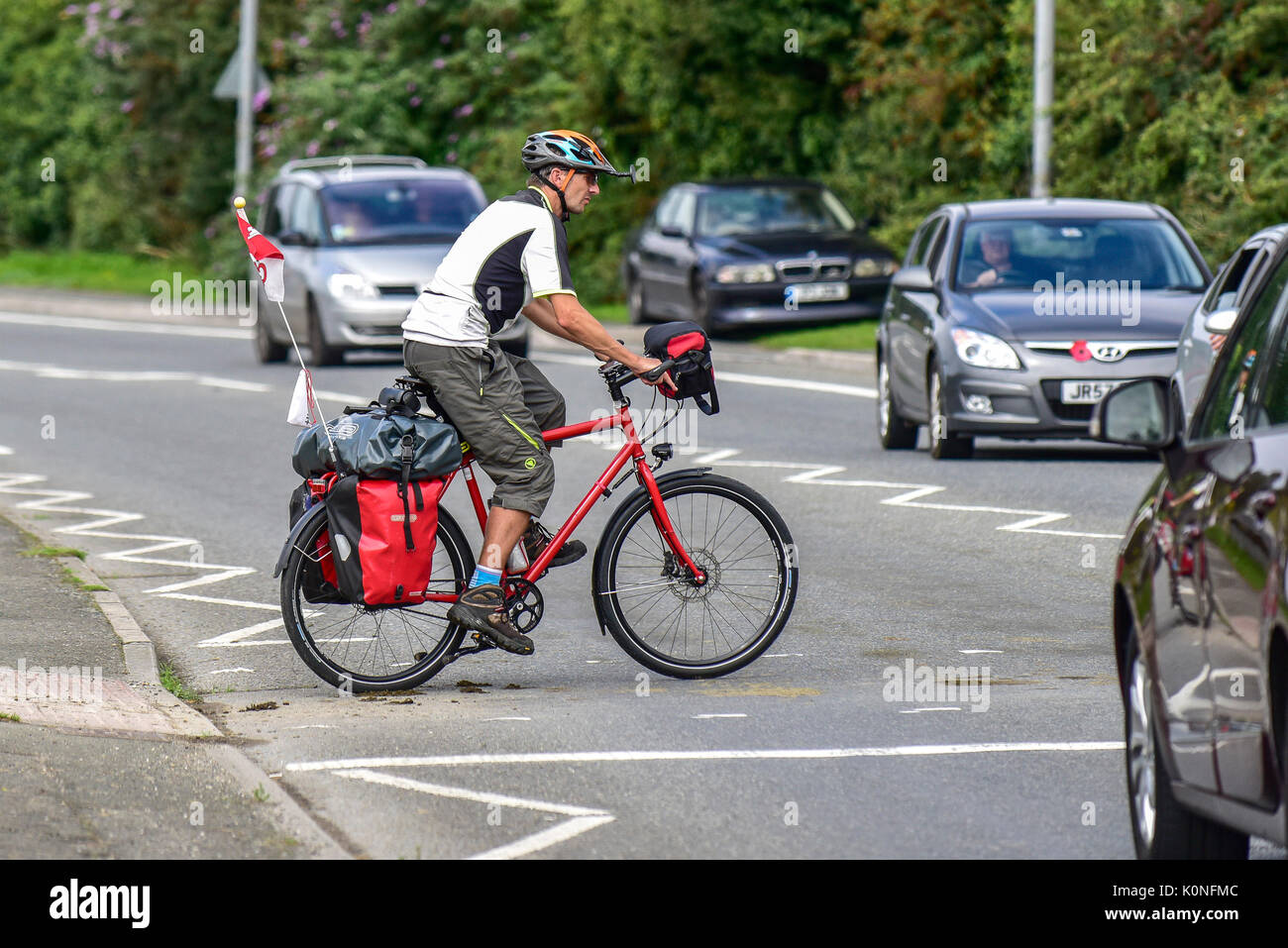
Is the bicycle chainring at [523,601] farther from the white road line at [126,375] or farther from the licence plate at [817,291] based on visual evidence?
the licence plate at [817,291]

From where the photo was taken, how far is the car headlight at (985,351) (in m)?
15.0

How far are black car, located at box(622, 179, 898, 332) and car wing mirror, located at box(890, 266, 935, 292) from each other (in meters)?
10.1

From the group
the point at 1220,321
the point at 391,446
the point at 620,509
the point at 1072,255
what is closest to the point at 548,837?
the point at 391,446

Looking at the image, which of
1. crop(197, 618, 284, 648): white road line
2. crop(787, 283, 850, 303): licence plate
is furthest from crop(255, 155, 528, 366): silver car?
crop(197, 618, 284, 648): white road line

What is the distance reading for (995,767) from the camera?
7055 mm

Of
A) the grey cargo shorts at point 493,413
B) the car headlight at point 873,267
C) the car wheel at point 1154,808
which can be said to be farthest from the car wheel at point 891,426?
the car wheel at point 1154,808

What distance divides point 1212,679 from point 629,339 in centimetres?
2173

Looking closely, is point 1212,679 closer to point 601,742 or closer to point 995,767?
point 995,767

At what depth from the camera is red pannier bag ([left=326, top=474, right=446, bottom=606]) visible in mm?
8211

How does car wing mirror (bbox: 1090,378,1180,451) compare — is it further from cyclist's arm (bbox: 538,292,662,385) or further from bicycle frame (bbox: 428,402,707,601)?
bicycle frame (bbox: 428,402,707,601)

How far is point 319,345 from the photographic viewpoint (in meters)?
23.6
